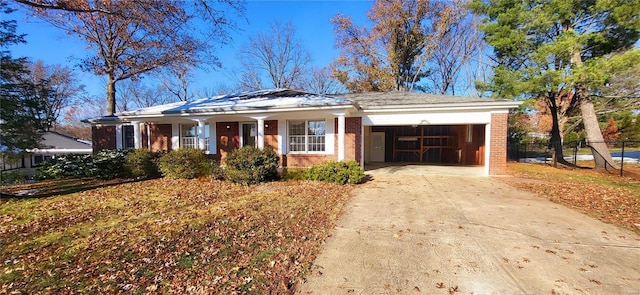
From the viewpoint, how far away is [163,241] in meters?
4.01

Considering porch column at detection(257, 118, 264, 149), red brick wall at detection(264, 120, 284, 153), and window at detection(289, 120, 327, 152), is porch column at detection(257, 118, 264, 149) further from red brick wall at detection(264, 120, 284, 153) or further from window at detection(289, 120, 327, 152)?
window at detection(289, 120, 327, 152)

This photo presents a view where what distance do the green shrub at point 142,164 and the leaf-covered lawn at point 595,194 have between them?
1332cm

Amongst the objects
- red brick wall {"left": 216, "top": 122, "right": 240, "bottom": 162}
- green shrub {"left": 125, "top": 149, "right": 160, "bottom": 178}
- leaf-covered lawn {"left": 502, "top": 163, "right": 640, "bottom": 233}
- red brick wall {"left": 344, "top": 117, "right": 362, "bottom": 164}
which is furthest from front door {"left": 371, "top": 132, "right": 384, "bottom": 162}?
green shrub {"left": 125, "top": 149, "right": 160, "bottom": 178}

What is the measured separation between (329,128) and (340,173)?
10.4 ft

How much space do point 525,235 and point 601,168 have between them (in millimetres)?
13310

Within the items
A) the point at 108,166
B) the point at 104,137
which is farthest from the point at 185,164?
the point at 104,137

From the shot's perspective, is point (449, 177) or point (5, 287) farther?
point (449, 177)

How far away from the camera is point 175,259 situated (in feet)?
11.2

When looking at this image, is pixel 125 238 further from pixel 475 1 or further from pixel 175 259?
pixel 475 1

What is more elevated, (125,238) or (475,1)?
(475,1)

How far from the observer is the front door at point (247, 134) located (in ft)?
40.9

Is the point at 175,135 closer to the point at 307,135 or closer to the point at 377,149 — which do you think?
the point at 307,135

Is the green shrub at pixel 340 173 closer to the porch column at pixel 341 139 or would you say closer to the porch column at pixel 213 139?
the porch column at pixel 341 139

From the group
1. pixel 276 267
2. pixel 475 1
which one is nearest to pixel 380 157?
pixel 475 1
